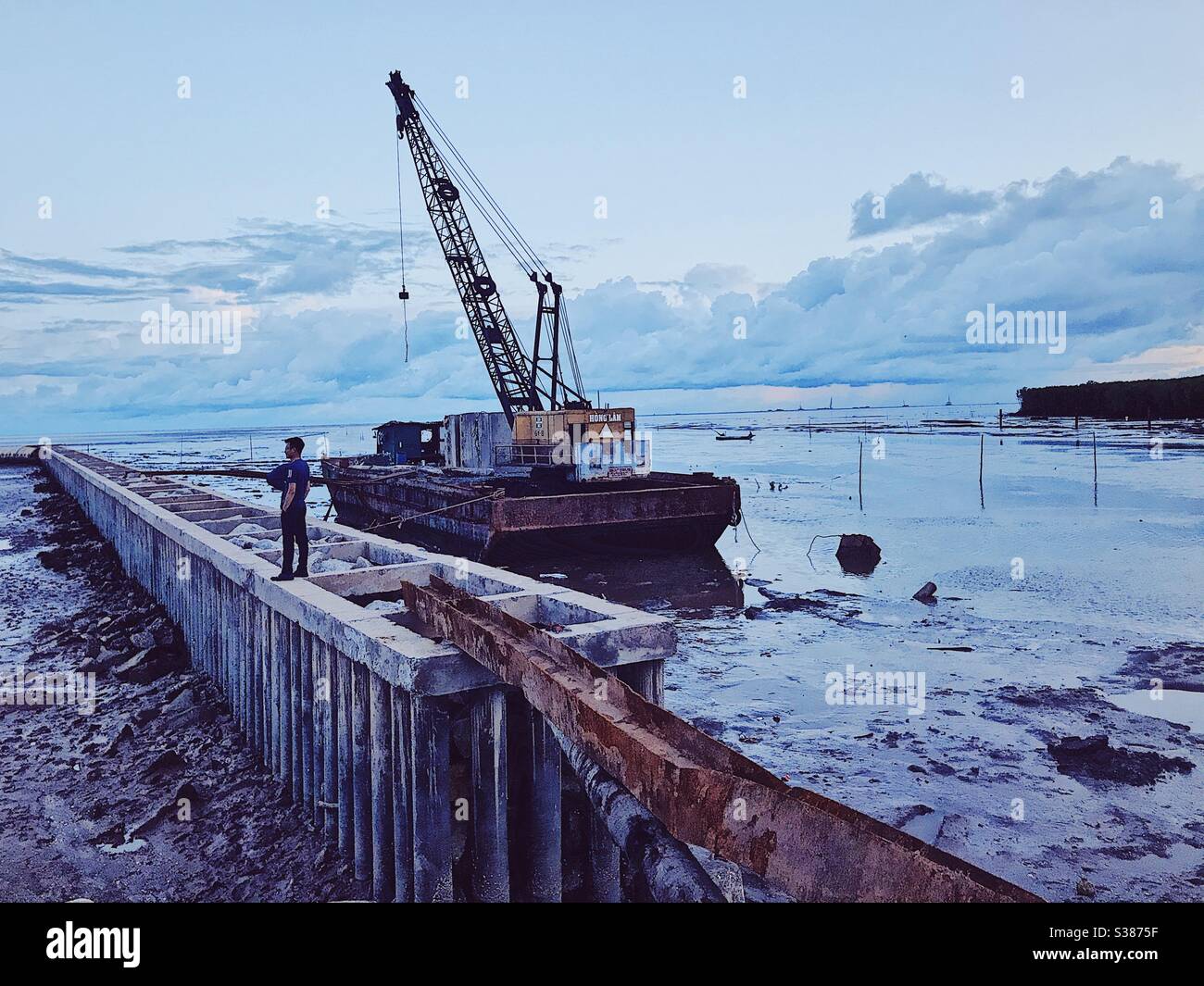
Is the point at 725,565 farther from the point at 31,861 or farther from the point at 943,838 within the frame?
the point at 31,861

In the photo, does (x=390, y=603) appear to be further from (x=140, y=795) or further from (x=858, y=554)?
(x=858, y=554)

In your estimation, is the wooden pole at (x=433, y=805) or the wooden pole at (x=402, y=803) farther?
the wooden pole at (x=402, y=803)

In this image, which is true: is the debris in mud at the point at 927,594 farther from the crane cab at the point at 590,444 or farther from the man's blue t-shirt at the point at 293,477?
the man's blue t-shirt at the point at 293,477

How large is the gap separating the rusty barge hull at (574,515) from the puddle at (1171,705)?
14880mm

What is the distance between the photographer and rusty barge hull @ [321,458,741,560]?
24531 mm

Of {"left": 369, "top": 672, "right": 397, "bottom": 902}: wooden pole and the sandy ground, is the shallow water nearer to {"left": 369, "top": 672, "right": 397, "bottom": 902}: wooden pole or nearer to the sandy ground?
{"left": 369, "top": 672, "right": 397, "bottom": 902}: wooden pole

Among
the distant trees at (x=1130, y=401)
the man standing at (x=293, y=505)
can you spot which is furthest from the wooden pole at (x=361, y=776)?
the distant trees at (x=1130, y=401)

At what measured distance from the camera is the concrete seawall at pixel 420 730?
579cm

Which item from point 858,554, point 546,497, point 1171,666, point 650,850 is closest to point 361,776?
point 650,850

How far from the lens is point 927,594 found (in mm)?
19406

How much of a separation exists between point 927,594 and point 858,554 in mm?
4803

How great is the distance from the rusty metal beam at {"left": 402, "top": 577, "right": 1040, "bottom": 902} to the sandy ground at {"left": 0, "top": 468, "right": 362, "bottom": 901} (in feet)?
11.5

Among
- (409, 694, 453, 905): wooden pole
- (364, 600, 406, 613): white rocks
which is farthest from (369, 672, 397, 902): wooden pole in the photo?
(364, 600, 406, 613): white rocks
